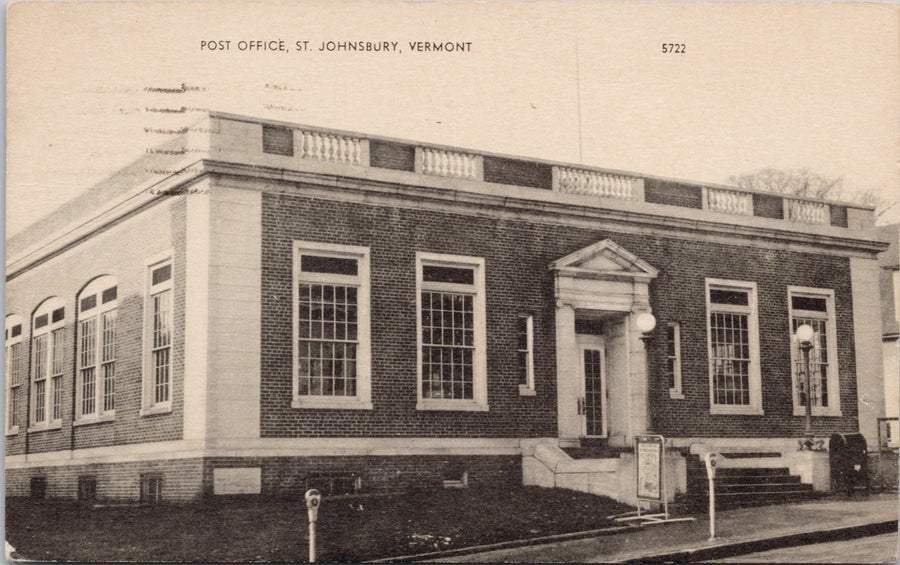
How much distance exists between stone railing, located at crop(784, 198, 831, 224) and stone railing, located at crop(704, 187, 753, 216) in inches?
24.2

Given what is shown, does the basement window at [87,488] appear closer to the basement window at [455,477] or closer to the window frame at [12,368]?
the window frame at [12,368]

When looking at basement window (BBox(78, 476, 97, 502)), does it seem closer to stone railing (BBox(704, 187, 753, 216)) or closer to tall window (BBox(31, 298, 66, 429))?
tall window (BBox(31, 298, 66, 429))

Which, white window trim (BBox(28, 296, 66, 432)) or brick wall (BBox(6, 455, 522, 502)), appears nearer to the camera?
brick wall (BBox(6, 455, 522, 502))

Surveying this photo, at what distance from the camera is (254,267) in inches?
694

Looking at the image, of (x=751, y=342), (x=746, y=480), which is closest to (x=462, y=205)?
(x=751, y=342)

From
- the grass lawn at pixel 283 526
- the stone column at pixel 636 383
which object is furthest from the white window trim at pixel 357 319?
the stone column at pixel 636 383

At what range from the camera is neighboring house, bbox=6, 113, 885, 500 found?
1717 centimetres

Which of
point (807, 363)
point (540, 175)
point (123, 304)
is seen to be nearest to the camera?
point (123, 304)

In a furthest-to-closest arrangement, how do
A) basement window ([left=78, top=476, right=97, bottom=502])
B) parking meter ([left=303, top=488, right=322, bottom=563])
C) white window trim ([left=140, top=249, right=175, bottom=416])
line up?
1. basement window ([left=78, top=476, right=97, bottom=502])
2. white window trim ([left=140, top=249, right=175, bottom=416])
3. parking meter ([left=303, top=488, right=322, bottom=563])

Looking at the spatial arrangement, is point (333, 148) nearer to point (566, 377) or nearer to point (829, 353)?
point (566, 377)

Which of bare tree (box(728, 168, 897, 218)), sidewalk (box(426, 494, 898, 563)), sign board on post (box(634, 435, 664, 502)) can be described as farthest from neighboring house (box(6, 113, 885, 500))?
sidewalk (box(426, 494, 898, 563))

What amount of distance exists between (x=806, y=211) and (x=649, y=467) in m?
6.10

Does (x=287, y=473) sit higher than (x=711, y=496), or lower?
higher

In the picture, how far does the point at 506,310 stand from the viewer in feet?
65.3
